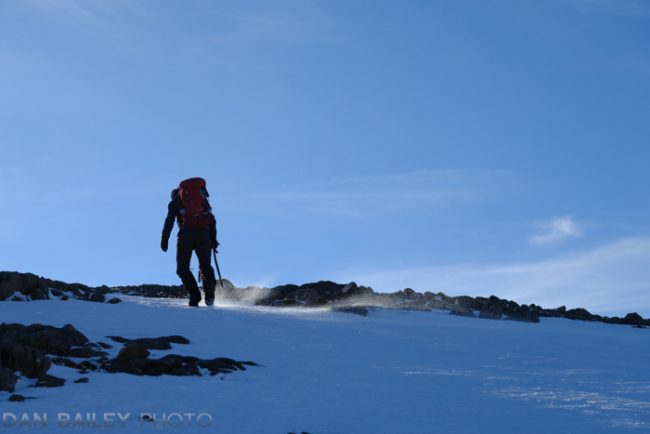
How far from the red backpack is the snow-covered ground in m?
2.68

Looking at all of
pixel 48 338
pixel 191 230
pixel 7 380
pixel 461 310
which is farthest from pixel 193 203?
pixel 7 380

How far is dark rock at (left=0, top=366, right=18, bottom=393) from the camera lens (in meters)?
7.36

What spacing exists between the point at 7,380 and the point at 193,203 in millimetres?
9634

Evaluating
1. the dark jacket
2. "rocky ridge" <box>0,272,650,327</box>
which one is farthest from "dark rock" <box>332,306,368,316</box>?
the dark jacket

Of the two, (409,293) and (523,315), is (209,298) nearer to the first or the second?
(409,293)

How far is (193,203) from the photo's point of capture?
1689cm

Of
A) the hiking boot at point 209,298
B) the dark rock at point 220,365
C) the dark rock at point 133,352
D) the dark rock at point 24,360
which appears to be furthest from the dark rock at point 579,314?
the dark rock at point 24,360

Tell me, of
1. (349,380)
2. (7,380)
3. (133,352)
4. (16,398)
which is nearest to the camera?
(16,398)

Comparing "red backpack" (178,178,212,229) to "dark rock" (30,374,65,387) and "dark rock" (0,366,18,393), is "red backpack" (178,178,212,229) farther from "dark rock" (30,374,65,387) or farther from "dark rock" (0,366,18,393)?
"dark rock" (0,366,18,393)

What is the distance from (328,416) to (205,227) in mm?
10370

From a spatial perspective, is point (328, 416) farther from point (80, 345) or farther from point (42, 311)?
point (42, 311)

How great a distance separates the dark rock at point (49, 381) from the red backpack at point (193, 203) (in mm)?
9166

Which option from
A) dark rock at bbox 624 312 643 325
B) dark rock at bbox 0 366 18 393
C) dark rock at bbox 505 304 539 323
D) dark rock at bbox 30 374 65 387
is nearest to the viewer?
dark rock at bbox 0 366 18 393

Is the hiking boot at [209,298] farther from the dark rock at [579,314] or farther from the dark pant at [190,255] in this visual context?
the dark rock at [579,314]
